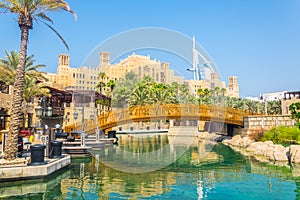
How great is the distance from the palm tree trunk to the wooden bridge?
1481 centimetres

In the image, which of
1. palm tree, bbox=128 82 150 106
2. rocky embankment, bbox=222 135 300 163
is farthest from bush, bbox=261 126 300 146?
palm tree, bbox=128 82 150 106

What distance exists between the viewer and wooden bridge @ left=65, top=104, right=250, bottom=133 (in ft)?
88.3

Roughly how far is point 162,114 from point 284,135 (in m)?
11.7

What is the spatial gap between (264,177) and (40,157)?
10086 millimetres

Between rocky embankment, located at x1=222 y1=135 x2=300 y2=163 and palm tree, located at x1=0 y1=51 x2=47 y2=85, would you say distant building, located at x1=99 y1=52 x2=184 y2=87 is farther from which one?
rocky embankment, located at x1=222 y1=135 x2=300 y2=163

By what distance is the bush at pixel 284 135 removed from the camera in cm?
2435

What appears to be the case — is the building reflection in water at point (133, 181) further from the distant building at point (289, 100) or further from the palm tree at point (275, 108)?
the palm tree at point (275, 108)

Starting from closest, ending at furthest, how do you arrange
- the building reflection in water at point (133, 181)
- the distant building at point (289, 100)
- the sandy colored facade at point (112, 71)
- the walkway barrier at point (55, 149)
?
the building reflection in water at point (133, 181), the walkway barrier at point (55, 149), the sandy colored facade at point (112, 71), the distant building at point (289, 100)

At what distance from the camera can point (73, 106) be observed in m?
44.8

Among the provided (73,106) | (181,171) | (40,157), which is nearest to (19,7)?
(40,157)

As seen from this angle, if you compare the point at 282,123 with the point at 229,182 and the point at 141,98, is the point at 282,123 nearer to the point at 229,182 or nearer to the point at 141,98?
the point at 229,182

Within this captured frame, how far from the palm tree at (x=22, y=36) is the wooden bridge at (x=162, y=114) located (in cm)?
1484

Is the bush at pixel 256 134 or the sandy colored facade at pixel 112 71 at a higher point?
the sandy colored facade at pixel 112 71

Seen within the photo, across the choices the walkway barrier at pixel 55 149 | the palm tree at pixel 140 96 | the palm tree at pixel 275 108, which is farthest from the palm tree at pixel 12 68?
the palm tree at pixel 275 108
